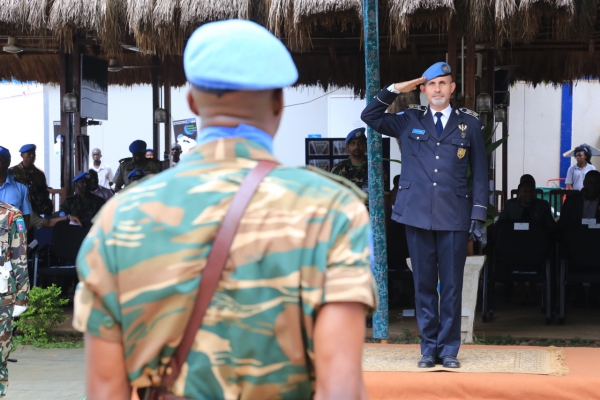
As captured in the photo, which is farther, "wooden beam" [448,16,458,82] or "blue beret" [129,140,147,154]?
"blue beret" [129,140,147,154]

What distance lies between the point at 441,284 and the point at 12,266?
8.62ft

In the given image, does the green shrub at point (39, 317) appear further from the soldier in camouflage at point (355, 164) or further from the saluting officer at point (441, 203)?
the saluting officer at point (441, 203)

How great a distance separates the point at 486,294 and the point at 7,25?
524 centimetres

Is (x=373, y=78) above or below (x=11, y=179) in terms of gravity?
above

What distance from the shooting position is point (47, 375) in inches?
261

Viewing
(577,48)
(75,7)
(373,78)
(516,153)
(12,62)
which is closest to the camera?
(373,78)

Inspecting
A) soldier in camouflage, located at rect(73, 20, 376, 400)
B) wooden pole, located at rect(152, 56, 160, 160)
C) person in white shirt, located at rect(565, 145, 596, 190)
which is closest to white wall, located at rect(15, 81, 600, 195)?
person in white shirt, located at rect(565, 145, 596, 190)

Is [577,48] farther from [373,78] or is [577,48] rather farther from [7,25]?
[7,25]

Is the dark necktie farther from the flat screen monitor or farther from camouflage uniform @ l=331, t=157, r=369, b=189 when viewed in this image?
the flat screen monitor

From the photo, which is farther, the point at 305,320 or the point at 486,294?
the point at 486,294

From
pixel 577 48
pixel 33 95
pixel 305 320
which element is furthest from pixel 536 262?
pixel 33 95

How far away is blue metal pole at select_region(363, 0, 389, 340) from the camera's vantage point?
592 centimetres

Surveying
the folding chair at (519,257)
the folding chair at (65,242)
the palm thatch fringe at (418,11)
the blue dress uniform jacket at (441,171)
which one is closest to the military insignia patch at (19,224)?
the blue dress uniform jacket at (441,171)

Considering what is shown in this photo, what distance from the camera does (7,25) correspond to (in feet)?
27.0
